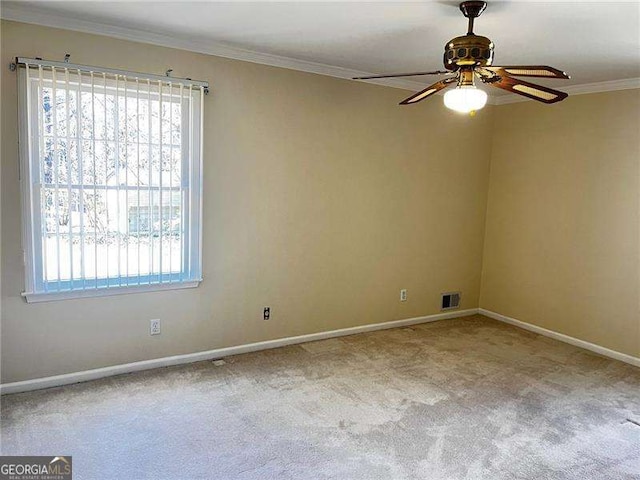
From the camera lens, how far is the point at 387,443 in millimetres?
2686

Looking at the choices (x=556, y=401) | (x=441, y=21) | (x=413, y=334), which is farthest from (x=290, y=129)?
(x=556, y=401)

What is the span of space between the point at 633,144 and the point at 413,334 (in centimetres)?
252

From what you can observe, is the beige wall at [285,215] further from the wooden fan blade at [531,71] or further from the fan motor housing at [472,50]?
the wooden fan blade at [531,71]

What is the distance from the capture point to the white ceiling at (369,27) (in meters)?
2.57

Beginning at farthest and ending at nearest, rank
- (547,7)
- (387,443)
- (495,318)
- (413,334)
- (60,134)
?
(495,318) < (413,334) < (60,134) < (387,443) < (547,7)

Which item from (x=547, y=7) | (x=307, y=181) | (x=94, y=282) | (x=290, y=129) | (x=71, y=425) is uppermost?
(x=547, y=7)

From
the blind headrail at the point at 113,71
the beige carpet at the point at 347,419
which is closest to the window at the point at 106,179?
the blind headrail at the point at 113,71

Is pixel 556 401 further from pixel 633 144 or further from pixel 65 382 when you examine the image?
pixel 65 382

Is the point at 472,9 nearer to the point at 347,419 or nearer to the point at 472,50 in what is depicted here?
the point at 472,50

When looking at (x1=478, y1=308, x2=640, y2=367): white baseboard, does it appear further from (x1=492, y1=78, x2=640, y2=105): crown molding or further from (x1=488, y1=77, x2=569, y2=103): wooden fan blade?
(x1=488, y1=77, x2=569, y2=103): wooden fan blade

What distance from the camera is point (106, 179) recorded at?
10.4 feet

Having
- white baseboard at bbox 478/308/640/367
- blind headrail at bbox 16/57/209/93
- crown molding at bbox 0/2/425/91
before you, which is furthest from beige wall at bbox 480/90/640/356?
blind headrail at bbox 16/57/209/93

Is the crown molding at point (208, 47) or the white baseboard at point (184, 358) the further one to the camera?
the white baseboard at point (184, 358)

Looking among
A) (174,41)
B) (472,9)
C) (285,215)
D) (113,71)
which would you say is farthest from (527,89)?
(113,71)
